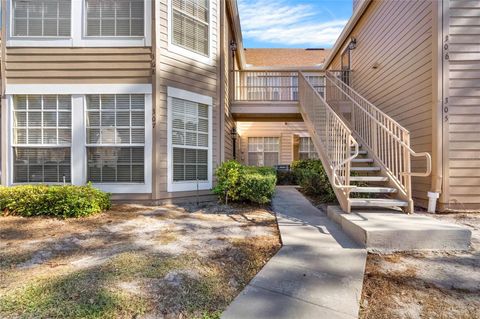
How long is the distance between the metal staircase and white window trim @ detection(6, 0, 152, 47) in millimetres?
3969

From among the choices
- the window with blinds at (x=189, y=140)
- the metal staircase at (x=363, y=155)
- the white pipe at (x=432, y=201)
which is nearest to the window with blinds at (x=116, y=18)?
the window with blinds at (x=189, y=140)

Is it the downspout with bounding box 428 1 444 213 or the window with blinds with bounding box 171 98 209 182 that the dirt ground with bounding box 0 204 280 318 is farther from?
the downspout with bounding box 428 1 444 213

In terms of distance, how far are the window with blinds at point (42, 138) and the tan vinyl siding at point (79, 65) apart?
0.42 meters

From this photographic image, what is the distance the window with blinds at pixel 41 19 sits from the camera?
5.65 meters

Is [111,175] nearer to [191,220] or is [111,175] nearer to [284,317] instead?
[191,220]

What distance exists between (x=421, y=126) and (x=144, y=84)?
18.1 feet

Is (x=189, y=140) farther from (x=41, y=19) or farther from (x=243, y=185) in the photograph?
(x=41, y=19)

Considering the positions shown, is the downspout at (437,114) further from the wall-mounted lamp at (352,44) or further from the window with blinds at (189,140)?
the window with blinds at (189,140)

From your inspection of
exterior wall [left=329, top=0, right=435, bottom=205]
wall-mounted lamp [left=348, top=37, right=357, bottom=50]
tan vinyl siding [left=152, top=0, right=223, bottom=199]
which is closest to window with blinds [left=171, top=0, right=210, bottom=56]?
tan vinyl siding [left=152, top=0, right=223, bottom=199]

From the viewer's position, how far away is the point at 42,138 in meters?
5.57

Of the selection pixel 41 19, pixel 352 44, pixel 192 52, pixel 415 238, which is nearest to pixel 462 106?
pixel 415 238

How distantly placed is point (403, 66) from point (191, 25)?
15.7ft

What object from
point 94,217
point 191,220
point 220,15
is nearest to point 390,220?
point 191,220

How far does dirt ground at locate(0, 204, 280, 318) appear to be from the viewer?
195 cm
